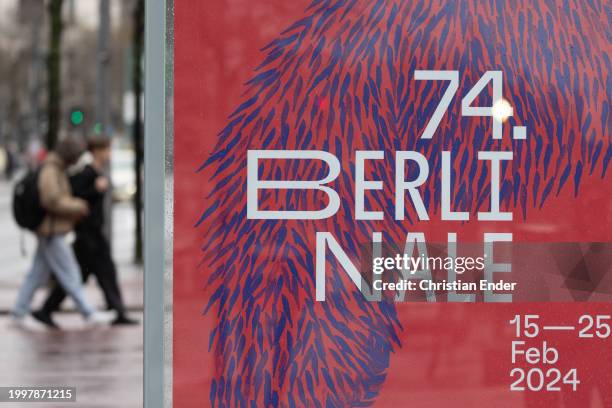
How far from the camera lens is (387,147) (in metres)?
3.30

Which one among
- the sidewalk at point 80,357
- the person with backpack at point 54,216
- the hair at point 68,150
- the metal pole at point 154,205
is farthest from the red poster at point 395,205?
the hair at point 68,150

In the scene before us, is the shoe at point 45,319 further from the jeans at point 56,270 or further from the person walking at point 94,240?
the jeans at point 56,270

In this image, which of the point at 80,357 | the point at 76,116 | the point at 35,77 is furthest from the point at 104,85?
the point at 35,77

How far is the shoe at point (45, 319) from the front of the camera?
484 inches

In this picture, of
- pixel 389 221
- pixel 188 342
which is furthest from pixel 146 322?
pixel 389 221

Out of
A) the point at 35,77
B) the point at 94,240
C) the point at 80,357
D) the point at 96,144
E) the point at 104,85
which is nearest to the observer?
the point at 80,357

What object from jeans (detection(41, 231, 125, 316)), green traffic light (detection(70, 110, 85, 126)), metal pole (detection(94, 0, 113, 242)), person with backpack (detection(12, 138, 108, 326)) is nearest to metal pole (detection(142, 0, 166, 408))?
person with backpack (detection(12, 138, 108, 326))

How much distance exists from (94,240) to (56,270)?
20.7 inches

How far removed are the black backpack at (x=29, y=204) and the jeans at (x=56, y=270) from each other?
0.26m

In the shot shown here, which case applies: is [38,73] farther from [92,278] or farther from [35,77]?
[92,278]

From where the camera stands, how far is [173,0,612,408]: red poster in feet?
10.7

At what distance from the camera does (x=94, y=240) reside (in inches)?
483

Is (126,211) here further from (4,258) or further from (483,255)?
(483,255)

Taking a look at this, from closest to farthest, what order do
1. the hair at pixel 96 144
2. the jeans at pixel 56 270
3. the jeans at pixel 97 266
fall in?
the jeans at pixel 56 270
the hair at pixel 96 144
the jeans at pixel 97 266
